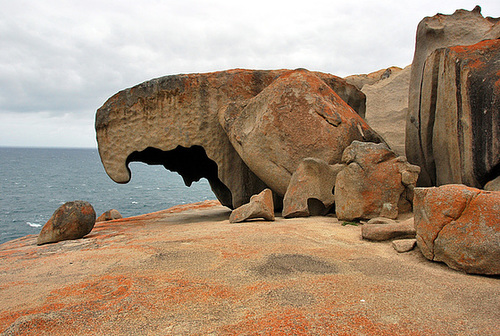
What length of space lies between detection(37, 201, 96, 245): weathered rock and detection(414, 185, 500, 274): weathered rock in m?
5.18

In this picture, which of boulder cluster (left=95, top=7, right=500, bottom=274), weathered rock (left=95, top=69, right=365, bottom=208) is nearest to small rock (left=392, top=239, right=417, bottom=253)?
boulder cluster (left=95, top=7, right=500, bottom=274)

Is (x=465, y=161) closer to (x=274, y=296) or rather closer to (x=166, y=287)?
(x=274, y=296)

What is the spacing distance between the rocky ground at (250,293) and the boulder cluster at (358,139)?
489 mm

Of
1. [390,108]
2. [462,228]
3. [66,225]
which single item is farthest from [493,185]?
[390,108]

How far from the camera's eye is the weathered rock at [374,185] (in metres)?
Result: 5.35

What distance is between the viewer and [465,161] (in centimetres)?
486

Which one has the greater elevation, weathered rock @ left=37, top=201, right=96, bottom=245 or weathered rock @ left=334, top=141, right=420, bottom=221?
weathered rock @ left=334, top=141, right=420, bottom=221

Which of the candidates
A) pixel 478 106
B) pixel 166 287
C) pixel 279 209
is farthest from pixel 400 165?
pixel 166 287

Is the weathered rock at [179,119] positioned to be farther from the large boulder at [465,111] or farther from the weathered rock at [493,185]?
the weathered rock at [493,185]

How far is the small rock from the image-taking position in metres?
3.53

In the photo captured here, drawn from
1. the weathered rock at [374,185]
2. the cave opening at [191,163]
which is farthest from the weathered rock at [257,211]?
the cave opening at [191,163]

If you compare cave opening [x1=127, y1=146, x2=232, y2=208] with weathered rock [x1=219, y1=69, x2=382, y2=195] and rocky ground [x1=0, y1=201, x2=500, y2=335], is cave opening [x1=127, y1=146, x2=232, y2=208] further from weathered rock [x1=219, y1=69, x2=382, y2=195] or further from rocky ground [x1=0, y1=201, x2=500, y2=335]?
rocky ground [x1=0, y1=201, x2=500, y2=335]

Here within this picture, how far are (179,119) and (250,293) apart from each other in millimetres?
6488

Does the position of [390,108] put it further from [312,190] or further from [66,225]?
[66,225]
